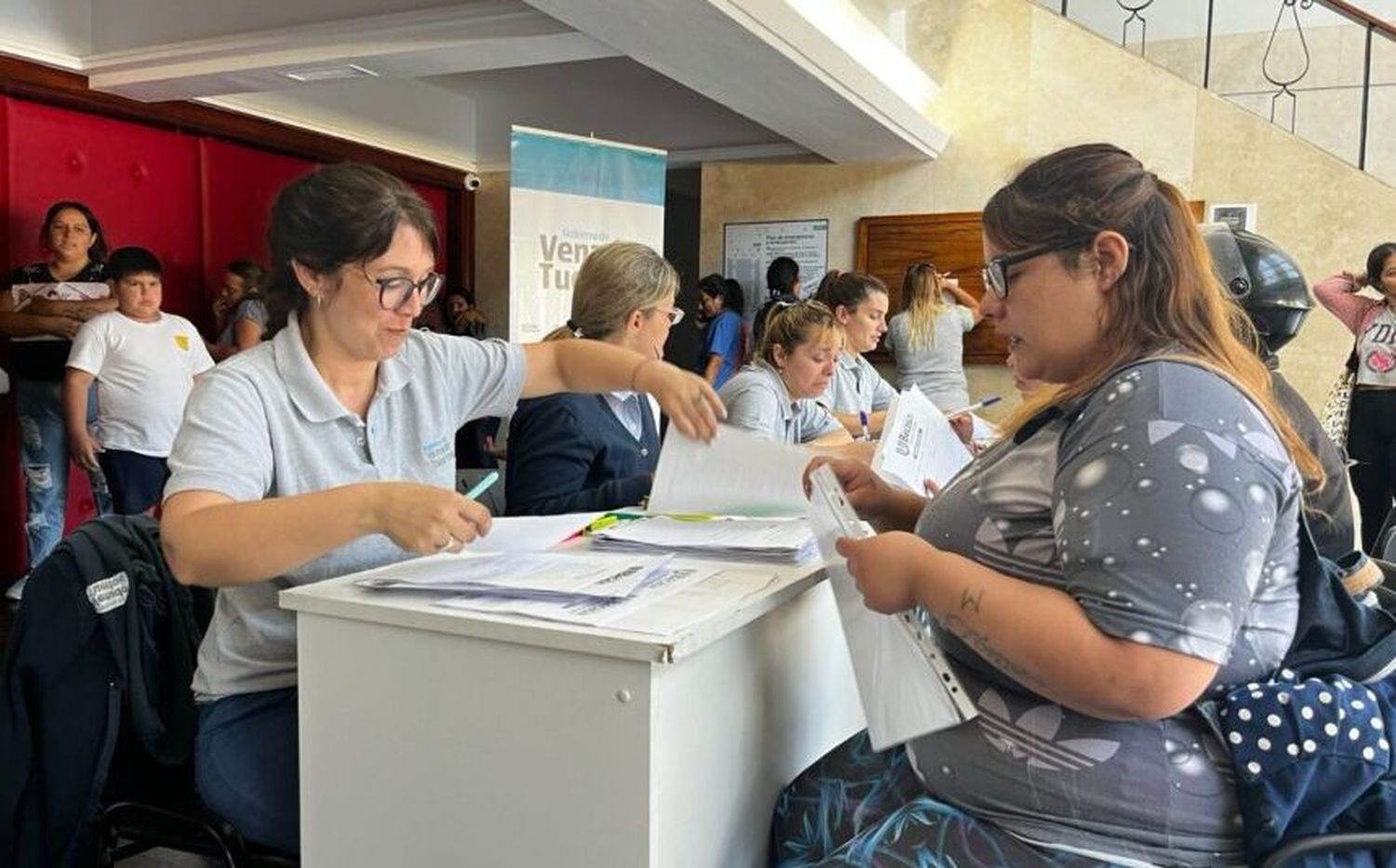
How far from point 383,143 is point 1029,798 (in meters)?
5.92

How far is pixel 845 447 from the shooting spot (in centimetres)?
175

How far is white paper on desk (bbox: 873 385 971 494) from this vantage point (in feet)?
5.09

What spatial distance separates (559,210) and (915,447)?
121 inches

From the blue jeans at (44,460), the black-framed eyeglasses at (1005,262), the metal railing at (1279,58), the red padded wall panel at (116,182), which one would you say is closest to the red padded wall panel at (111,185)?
the red padded wall panel at (116,182)

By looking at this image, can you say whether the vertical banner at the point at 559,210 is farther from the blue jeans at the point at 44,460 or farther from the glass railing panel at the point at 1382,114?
the glass railing panel at the point at 1382,114

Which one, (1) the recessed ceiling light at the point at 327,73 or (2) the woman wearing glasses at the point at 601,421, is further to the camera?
(1) the recessed ceiling light at the point at 327,73

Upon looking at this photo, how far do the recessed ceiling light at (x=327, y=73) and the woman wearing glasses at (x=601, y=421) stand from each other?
2.49 metres

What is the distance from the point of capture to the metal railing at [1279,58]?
6.54 m

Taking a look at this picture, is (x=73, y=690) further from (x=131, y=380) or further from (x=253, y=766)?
(x=131, y=380)

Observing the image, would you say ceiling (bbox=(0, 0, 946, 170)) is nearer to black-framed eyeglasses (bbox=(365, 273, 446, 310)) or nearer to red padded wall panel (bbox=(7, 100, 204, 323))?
red padded wall panel (bbox=(7, 100, 204, 323))

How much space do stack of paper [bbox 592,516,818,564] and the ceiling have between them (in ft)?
7.80

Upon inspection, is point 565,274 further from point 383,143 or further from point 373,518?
point 373,518

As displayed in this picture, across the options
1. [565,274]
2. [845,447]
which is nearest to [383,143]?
[565,274]

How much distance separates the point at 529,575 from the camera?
110cm
